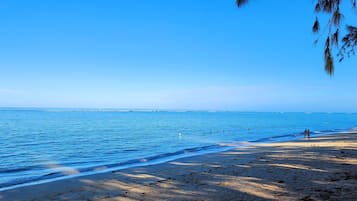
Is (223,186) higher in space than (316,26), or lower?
lower

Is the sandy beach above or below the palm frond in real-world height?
below

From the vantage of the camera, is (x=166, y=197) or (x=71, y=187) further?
(x=71, y=187)

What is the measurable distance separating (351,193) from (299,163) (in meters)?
4.88

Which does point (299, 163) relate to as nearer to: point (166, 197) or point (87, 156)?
point (166, 197)

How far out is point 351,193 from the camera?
5754 mm

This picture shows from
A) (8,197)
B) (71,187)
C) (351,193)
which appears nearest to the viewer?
(351,193)

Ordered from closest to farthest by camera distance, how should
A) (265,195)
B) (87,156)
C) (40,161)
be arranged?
(265,195) → (40,161) → (87,156)

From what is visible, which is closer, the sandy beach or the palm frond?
the palm frond

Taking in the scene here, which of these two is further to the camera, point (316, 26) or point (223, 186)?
point (223, 186)

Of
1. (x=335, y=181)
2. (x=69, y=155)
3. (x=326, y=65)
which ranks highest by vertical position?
(x=326, y=65)

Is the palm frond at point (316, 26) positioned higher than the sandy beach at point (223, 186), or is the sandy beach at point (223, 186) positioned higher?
the palm frond at point (316, 26)

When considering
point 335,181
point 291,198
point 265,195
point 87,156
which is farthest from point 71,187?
point 87,156

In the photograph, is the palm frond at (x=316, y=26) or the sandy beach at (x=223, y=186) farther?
the sandy beach at (x=223, y=186)

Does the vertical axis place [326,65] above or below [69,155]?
above
